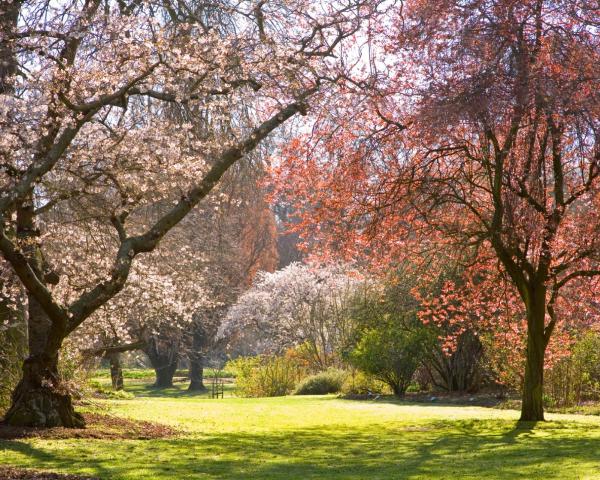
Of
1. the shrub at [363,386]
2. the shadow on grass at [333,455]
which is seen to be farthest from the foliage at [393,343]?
the shadow on grass at [333,455]

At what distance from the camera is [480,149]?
37.9 feet

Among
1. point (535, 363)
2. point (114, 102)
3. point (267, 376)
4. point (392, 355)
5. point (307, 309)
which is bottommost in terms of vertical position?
point (267, 376)

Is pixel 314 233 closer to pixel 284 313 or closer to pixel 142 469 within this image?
pixel 142 469

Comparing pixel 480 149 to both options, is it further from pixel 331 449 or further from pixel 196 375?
pixel 196 375

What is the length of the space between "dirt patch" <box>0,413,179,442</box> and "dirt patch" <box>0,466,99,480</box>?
7.32 ft

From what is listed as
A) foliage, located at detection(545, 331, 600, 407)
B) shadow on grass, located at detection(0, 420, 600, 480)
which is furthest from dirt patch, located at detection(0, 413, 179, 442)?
foliage, located at detection(545, 331, 600, 407)

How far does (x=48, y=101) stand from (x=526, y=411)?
28.8ft

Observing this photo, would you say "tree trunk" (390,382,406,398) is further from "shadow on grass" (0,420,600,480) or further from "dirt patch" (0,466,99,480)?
"dirt patch" (0,466,99,480)

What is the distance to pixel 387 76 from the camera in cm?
1165

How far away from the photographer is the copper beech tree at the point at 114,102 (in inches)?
341

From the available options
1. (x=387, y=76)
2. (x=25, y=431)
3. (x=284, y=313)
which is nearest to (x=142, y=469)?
(x=25, y=431)

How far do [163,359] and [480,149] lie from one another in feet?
76.9

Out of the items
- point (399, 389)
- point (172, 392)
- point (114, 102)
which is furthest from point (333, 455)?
point (172, 392)

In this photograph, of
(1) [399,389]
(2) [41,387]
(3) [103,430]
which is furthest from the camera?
(1) [399,389]
